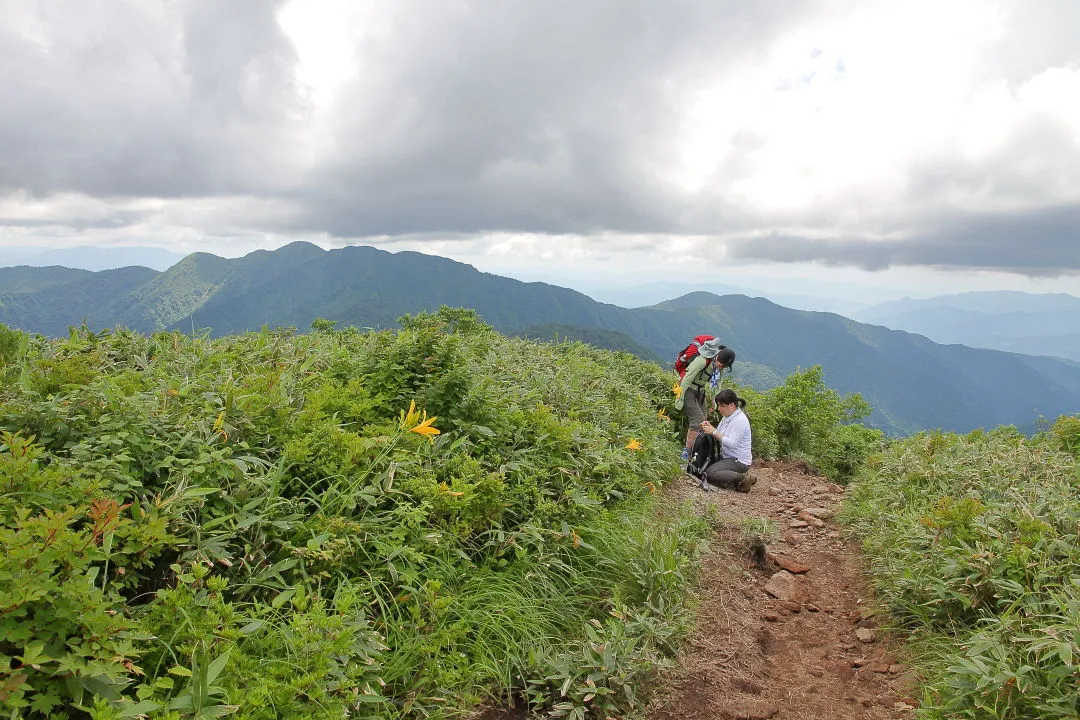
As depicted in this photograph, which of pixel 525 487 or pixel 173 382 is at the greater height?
pixel 173 382

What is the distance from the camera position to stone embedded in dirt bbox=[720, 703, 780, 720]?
3.61 metres

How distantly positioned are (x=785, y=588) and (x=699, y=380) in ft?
15.3

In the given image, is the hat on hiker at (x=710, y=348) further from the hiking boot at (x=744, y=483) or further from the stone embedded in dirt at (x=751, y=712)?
the stone embedded in dirt at (x=751, y=712)

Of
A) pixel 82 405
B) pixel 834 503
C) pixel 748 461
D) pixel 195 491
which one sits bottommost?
pixel 834 503

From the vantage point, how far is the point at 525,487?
4.86 m

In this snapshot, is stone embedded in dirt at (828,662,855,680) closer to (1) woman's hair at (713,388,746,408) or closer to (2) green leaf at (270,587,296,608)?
(2) green leaf at (270,587,296,608)

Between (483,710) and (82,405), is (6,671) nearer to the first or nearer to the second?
(82,405)

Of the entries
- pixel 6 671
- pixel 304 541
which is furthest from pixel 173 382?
pixel 6 671

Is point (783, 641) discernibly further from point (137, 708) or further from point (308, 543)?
point (137, 708)

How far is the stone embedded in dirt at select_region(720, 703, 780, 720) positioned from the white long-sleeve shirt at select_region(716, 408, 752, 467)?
5.12 meters

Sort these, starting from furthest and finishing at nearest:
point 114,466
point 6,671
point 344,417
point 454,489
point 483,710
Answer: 1. point 344,417
2. point 454,489
3. point 483,710
4. point 114,466
5. point 6,671

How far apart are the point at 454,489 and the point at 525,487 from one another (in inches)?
33.8

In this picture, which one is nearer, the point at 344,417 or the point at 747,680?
the point at 747,680

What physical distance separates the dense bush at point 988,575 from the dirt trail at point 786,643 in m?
0.33
